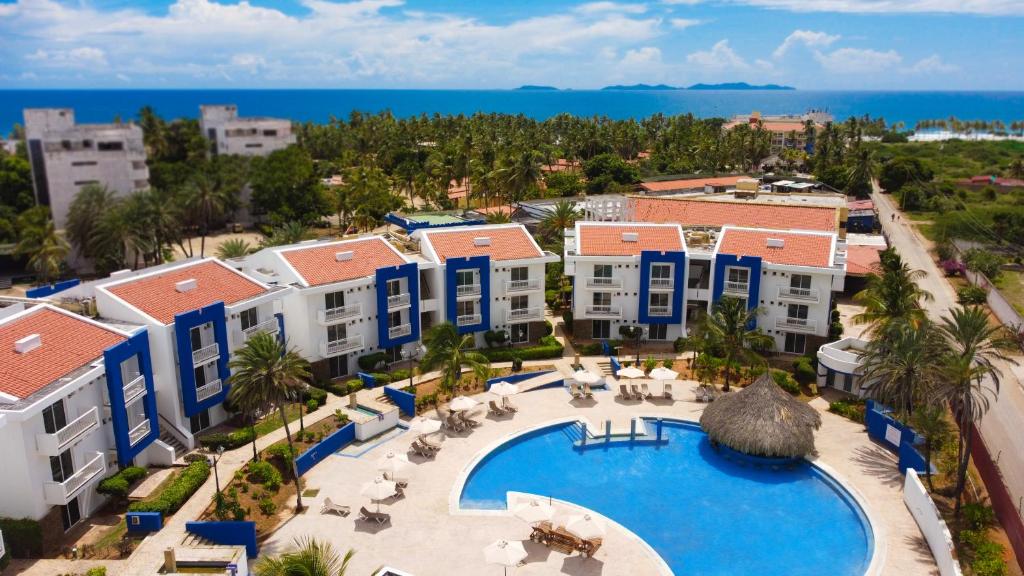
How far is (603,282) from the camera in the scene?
Result: 52969 millimetres

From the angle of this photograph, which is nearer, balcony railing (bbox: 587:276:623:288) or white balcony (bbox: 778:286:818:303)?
white balcony (bbox: 778:286:818:303)

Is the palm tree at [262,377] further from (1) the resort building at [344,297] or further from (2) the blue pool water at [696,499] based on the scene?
(1) the resort building at [344,297]

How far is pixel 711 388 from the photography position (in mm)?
46031

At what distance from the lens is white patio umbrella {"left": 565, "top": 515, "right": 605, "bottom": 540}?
97.3ft

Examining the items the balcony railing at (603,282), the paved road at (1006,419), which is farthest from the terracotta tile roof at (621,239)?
the paved road at (1006,419)

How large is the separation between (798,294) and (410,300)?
26294mm

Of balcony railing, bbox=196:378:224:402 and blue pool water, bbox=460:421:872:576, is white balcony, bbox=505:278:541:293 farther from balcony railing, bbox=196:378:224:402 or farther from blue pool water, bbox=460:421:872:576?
balcony railing, bbox=196:378:224:402

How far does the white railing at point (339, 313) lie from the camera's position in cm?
4588

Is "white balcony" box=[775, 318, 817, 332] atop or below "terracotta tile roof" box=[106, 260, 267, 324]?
below

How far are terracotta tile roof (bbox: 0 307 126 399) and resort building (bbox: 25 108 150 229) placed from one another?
201 ft

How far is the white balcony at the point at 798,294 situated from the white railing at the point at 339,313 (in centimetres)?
2848

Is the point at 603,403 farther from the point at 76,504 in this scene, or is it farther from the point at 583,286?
the point at 76,504

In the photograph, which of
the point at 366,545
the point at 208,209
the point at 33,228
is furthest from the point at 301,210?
the point at 366,545

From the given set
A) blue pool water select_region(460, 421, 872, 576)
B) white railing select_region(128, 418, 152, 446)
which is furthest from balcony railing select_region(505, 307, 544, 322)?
white railing select_region(128, 418, 152, 446)
